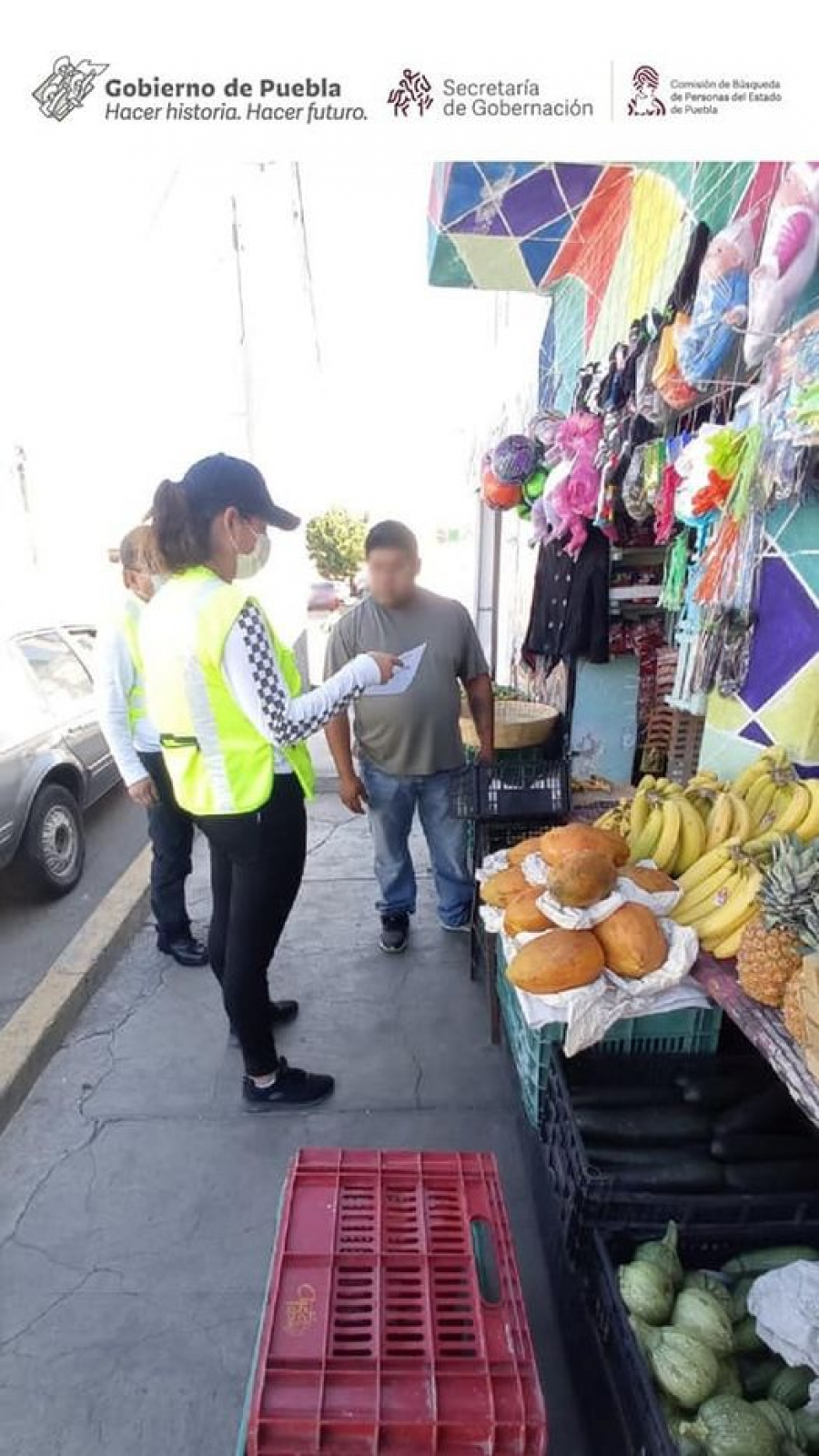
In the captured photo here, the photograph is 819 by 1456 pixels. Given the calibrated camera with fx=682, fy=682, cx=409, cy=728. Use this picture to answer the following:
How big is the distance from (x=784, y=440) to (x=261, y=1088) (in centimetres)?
269

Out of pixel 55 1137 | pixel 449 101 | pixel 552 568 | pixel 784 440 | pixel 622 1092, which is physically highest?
pixel 449 101

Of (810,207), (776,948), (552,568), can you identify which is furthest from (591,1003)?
(552,568)

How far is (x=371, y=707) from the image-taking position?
3105 mm

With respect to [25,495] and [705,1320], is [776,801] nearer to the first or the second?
[705,1320]

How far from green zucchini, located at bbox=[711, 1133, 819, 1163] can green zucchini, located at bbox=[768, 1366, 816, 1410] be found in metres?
0.39

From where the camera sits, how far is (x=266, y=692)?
1906 mm

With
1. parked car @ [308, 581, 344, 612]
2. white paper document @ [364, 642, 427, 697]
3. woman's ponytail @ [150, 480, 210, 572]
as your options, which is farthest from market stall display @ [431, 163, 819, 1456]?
parked car @ [308, 581, 344, 612]

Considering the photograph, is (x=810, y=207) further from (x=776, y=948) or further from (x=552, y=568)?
(x=552, y=568)

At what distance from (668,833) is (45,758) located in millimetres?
3652

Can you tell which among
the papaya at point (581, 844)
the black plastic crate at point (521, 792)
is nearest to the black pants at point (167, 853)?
the black plastic crate at point (521, 792)

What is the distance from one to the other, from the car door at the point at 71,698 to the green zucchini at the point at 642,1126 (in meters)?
4.03

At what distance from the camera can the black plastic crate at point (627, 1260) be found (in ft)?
3.99

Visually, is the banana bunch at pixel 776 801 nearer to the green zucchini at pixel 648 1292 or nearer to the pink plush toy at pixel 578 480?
the green zucchini at pixel 648 1292

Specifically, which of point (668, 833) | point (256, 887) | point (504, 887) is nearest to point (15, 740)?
point (256, 887)
